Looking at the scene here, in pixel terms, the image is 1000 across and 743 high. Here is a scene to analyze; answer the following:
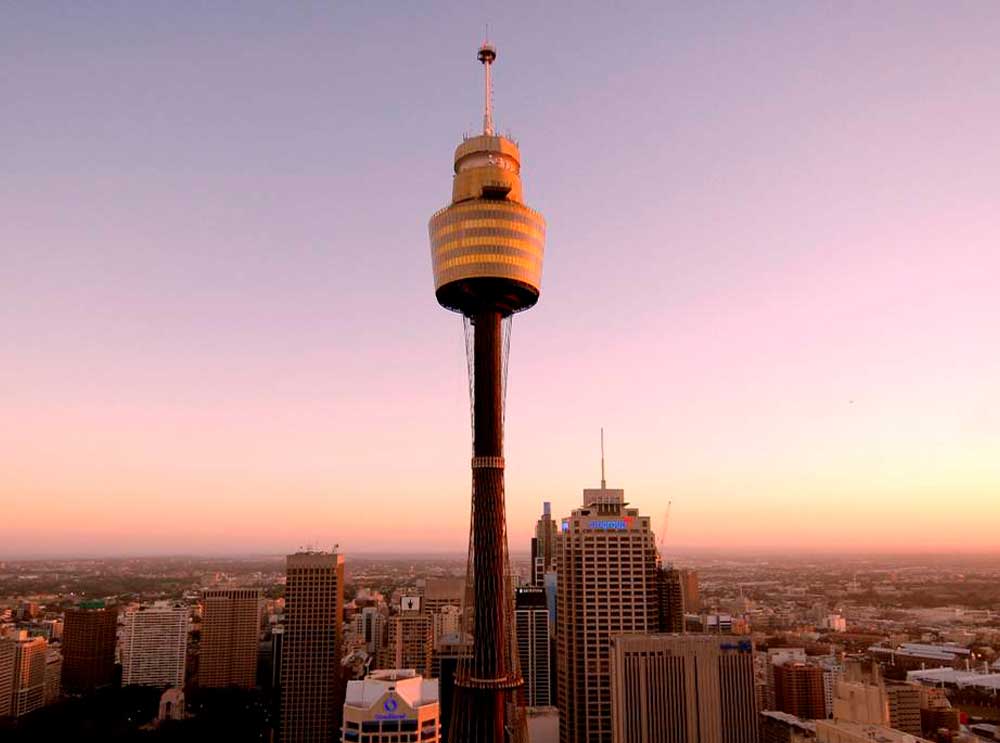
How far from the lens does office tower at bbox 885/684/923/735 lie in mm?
179750

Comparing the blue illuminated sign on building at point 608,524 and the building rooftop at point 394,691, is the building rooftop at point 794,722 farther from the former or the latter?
the building rooftop at point 394,691

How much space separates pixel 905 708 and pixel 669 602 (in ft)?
187

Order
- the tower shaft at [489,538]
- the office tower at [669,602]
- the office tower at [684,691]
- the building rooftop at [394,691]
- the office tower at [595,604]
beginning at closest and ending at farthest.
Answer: the building rooftop at [394,691] < the tower shaft at [489,538] < the office tower at [684,691] < the office tower at [595,604] < the office tower at [669,602]

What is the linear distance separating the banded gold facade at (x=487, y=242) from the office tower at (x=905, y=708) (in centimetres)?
12650

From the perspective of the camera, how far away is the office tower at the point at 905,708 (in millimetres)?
179750

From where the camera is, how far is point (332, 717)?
19938 centimetres

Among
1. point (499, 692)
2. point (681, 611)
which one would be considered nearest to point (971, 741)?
point (681, 611)

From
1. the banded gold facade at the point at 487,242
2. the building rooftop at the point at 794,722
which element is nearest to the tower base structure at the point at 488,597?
the banded gold facade at the point at 487,242

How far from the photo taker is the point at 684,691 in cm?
13038

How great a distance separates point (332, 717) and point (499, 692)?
320 feet

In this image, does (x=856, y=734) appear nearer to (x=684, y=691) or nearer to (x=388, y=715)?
(x=684, y=691)

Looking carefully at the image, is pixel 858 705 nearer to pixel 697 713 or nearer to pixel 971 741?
pixel 697 713

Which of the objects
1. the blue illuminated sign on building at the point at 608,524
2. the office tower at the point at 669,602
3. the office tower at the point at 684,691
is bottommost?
the office tower at the point at 684,691

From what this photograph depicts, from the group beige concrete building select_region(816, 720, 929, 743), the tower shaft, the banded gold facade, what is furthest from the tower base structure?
beige concrete building select_region(816, 720, 929, 743)
